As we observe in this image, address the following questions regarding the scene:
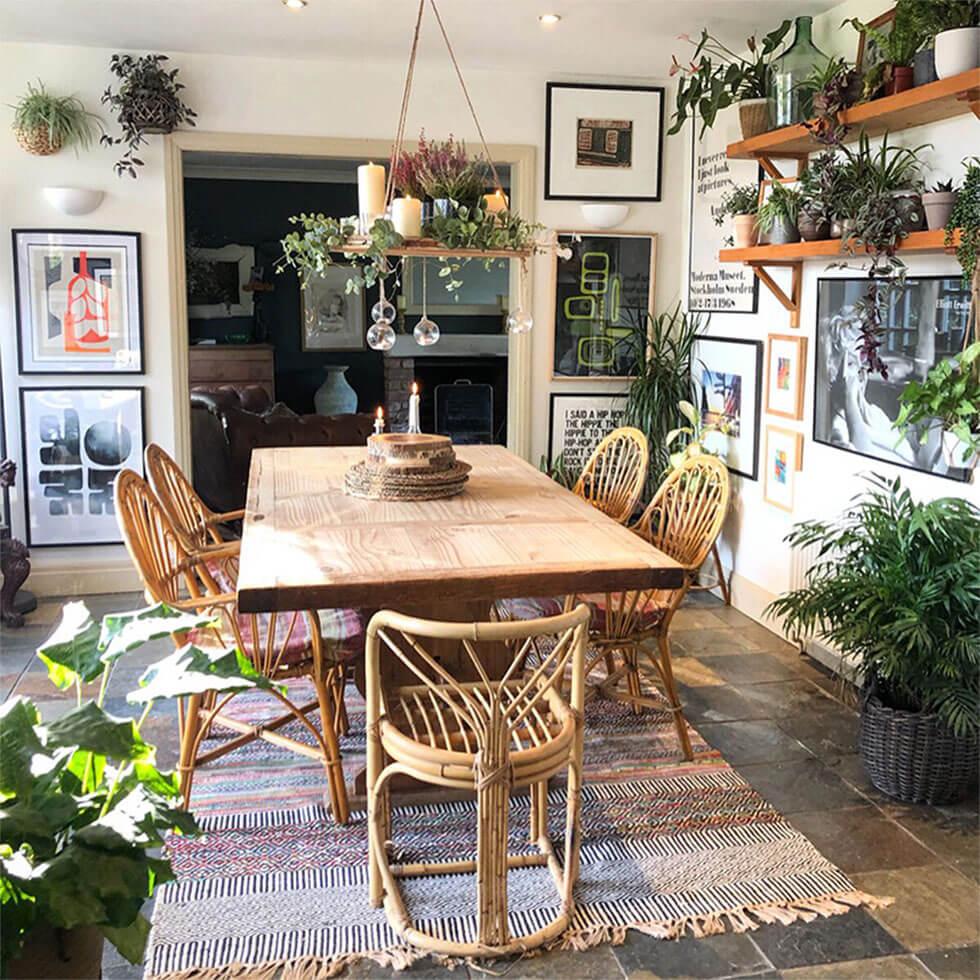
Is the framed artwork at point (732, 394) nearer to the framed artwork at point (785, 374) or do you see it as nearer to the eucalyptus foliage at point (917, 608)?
the framed artwork at point (785, 374)

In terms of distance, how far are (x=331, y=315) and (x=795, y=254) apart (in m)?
6.65

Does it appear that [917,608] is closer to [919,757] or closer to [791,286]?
[919,757]

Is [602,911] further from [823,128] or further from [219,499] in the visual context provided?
[219,499]

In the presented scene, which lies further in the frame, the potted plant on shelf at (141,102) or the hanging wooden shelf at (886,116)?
the potted plant on shelf at (141,102)

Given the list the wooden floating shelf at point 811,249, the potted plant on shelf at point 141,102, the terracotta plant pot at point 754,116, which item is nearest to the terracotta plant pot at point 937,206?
the wooden floating shelf at point 811,249

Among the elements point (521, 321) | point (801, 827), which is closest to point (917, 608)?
point (801, 827)

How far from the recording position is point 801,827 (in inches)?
111

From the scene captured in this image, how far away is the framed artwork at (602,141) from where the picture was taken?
5.08m

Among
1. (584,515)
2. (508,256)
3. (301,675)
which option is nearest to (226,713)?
(301,675)

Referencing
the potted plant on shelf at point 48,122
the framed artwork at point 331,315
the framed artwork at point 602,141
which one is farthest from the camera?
the framed artwork at point 331,315

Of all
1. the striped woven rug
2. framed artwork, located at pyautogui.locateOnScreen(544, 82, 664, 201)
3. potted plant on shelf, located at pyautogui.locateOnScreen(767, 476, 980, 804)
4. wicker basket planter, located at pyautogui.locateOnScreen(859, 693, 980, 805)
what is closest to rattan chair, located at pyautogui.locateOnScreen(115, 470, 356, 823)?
the striped woven rug

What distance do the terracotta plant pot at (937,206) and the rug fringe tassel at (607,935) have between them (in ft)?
6.32

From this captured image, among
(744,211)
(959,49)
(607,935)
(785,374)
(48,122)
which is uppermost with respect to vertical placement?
(48,122)

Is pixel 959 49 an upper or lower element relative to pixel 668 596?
upper
